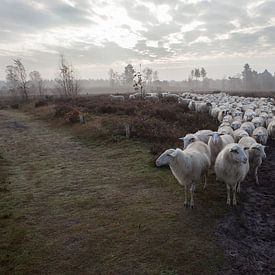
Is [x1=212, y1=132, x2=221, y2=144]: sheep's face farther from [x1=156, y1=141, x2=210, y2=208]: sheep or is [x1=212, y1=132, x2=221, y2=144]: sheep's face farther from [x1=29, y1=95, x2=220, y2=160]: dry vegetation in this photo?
[x1=29, y1=95, x2=220, y2=160]: dry vegetation

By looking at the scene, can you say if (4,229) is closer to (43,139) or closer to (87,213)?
(87,213)

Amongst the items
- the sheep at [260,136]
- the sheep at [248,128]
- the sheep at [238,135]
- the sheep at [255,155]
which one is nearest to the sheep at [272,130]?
the sheep at [248,128]

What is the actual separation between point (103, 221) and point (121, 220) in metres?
0.45

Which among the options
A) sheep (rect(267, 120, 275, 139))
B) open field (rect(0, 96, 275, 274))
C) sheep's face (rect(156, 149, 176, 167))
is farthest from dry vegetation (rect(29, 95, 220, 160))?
sheep's face (rect(156, 149, 176, 167))

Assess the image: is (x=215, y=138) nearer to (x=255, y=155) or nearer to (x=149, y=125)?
(x=255, y=155)

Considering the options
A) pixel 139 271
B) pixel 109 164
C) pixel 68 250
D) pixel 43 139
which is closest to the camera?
pixel 139 271

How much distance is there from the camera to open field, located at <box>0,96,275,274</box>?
5.66m

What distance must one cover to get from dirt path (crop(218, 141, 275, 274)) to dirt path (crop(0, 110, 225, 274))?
316 millimetres

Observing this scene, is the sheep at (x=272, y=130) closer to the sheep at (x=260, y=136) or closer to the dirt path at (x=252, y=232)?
the sheep at (x=260, y=136)

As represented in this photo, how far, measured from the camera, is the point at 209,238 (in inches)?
249

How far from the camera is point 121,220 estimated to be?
7.24 meters

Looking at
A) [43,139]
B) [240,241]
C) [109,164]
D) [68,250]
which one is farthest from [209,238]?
[43,139]

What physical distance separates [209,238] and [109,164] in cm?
639

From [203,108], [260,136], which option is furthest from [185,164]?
[203,108]
